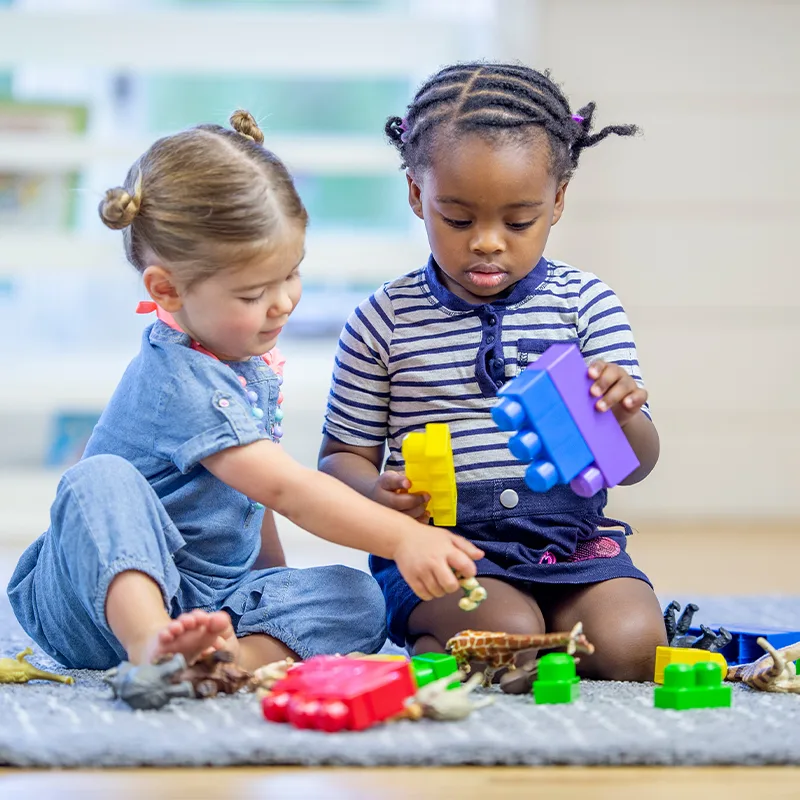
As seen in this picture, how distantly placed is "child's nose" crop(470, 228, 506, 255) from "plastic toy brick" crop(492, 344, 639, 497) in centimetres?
20

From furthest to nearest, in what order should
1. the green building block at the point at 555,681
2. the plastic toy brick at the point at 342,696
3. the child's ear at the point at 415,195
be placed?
the child's ear at the point at 415,195 < the green building block at the point at 555,681 < the plastic toy brick at the point at 342,696

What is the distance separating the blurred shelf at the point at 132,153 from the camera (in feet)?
7.98

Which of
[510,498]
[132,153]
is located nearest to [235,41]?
[132,153]

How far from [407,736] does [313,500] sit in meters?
0.24

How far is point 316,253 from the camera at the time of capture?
246cm

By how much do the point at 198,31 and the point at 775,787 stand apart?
207 centimetres

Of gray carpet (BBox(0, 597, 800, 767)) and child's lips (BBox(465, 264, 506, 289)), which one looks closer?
gray carpet (BBox(0, 597, 800, 767))

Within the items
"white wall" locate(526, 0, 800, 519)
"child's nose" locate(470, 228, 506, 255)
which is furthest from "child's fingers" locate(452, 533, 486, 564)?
"white wall" locate(526, 0, 800, 519)

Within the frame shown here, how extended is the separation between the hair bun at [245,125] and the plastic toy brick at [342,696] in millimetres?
524

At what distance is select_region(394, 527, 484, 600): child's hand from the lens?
934mm

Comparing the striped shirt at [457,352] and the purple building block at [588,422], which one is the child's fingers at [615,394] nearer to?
the purple building block at [588,422]

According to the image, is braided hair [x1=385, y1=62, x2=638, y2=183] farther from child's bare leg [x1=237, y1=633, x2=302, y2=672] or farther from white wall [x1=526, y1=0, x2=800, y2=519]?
white wall [x1=526, y1=0, x2=800, y2=519]

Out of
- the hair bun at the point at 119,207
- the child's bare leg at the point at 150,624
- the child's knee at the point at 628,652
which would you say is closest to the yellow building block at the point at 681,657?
the child's knee at the point at 628,652

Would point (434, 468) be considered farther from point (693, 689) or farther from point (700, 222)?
point (700, 222)
